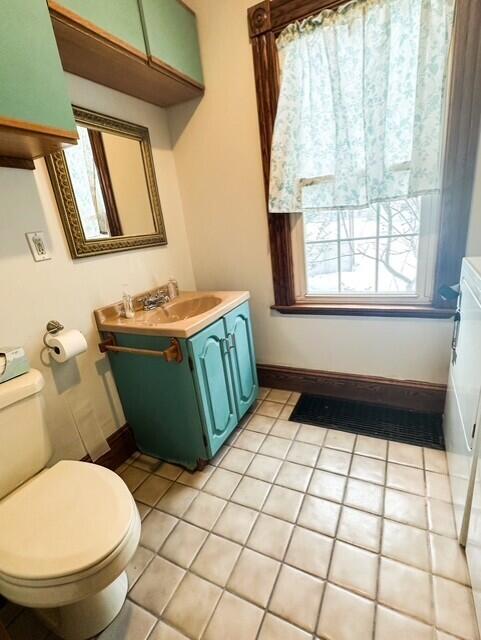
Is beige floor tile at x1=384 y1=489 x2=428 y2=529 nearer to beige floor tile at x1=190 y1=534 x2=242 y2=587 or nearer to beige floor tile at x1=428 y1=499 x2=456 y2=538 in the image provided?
beige floor tile at x1=428 y1=499 x2=456 y2=538

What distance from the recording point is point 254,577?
43.0 inches

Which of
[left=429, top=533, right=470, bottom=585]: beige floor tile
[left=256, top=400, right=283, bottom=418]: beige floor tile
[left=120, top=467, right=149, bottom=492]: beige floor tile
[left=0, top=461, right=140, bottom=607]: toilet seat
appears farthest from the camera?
[left=256, top=400, right=283, bottom=418]: beige floor tile

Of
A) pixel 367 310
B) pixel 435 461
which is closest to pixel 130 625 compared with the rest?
pixel 435 461

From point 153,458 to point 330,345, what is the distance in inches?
50.9

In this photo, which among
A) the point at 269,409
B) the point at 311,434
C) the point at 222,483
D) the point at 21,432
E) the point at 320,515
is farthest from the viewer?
the point at 269,409

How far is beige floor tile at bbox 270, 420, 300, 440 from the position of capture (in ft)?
5.83

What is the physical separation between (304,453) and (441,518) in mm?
633

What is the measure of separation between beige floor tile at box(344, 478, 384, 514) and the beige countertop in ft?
3.35

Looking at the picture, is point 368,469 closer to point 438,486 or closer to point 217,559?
point 438,486

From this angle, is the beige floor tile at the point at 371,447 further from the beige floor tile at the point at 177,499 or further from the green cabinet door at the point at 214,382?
the beige floor tile at the point at 177,499

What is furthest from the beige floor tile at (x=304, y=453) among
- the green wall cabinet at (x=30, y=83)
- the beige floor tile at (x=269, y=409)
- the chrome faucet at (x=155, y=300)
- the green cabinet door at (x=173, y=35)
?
the green cabinet door at (x=173, y=35)

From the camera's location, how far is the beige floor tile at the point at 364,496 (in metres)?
1.30

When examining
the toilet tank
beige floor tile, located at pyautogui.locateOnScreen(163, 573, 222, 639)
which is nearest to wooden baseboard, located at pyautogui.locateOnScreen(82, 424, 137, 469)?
the toilet tank

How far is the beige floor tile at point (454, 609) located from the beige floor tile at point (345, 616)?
0.21 m
